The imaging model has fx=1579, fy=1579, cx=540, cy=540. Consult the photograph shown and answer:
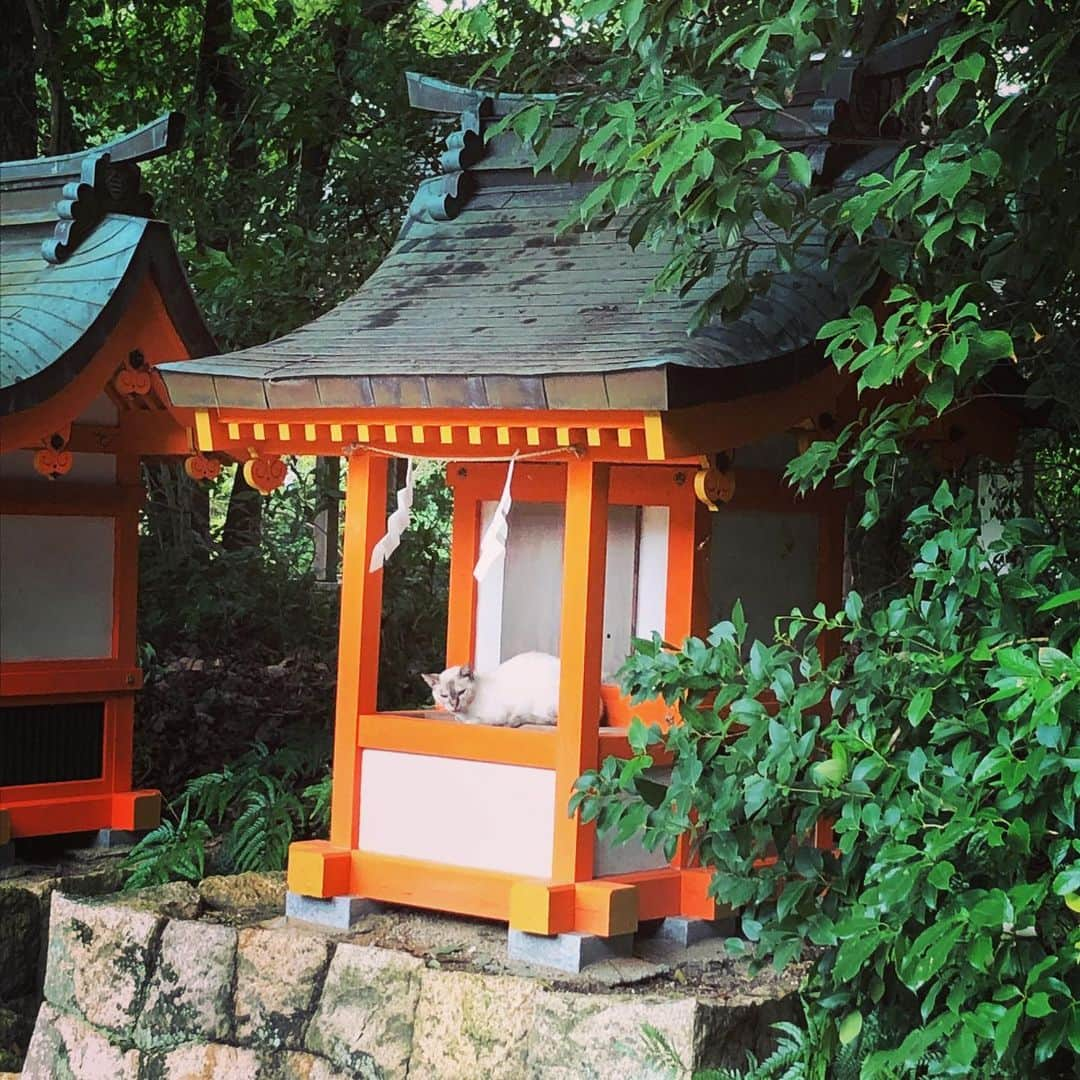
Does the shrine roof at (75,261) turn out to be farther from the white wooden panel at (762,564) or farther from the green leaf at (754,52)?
the green leaf at (754,52)

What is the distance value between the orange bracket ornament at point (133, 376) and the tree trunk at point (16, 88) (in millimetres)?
4062

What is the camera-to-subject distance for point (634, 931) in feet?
18.3

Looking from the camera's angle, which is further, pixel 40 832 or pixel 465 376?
pixel 40 832

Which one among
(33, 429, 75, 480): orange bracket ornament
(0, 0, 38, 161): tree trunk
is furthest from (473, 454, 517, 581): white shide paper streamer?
(0, 0, 38, 161): tree trunk

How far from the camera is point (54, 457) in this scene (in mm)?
7180

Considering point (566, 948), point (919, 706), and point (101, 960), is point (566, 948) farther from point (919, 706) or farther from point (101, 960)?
point (101, 960)

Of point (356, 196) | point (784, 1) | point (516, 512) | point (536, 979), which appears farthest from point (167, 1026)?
point (356, 196)

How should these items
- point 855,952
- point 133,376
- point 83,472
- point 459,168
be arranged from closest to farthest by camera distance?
point 855,952 → point 459,168 → point 133,376 → point 83,472

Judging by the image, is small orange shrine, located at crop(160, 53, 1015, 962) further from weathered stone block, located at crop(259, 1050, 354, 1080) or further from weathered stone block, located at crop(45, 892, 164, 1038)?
weathered stone block, located at crop(45, 892, 164, 1038)

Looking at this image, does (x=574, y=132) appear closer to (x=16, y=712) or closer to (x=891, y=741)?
(x=891, y=741)

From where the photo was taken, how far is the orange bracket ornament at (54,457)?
714 centimetres

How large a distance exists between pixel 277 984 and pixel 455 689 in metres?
1.27

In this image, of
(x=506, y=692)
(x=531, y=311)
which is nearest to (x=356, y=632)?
(x=506, y=692)

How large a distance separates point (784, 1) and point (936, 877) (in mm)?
2707
